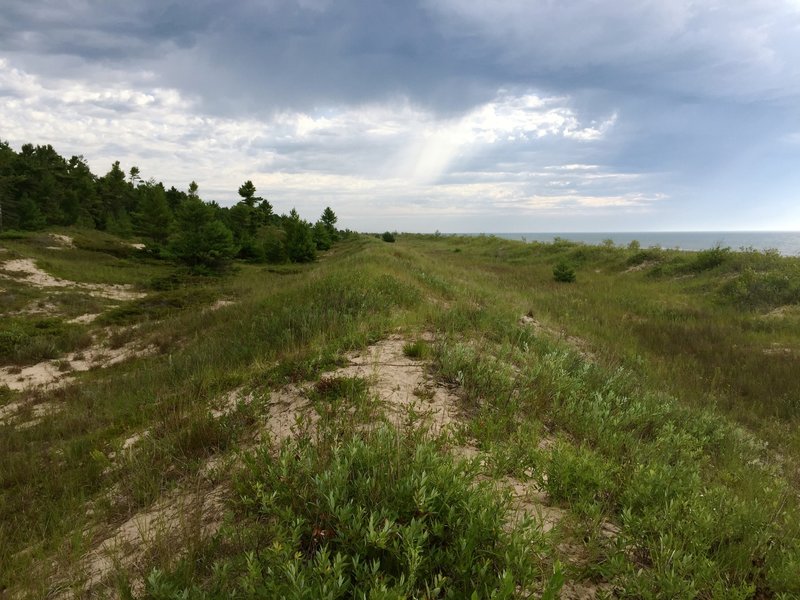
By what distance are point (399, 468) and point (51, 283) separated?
105 feet

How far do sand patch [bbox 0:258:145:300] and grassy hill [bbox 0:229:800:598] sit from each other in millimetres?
16639

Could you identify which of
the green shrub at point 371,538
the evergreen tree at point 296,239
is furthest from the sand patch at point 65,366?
the evergreen tree at point 296,239

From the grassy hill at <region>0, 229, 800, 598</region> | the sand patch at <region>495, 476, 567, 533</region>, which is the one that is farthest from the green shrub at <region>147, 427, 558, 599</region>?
the sand patch at <region>495, 476, 567, 533</region>

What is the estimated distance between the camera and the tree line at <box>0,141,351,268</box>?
32.5 metres

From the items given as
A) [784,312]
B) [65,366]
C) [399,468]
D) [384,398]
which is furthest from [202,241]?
[784,312]

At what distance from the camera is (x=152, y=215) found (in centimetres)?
4547

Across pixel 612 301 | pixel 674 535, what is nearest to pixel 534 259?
pixel 612 301

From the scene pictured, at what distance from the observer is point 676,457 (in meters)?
4.02

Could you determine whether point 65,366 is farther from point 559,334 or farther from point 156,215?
point 156,215

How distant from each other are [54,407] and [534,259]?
3353cm

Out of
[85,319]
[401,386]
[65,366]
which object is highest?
[401,386]

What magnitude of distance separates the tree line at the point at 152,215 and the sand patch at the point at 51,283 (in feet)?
21.3

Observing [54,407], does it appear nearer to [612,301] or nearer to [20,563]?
[20,563]

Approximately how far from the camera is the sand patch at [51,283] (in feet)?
79.9
